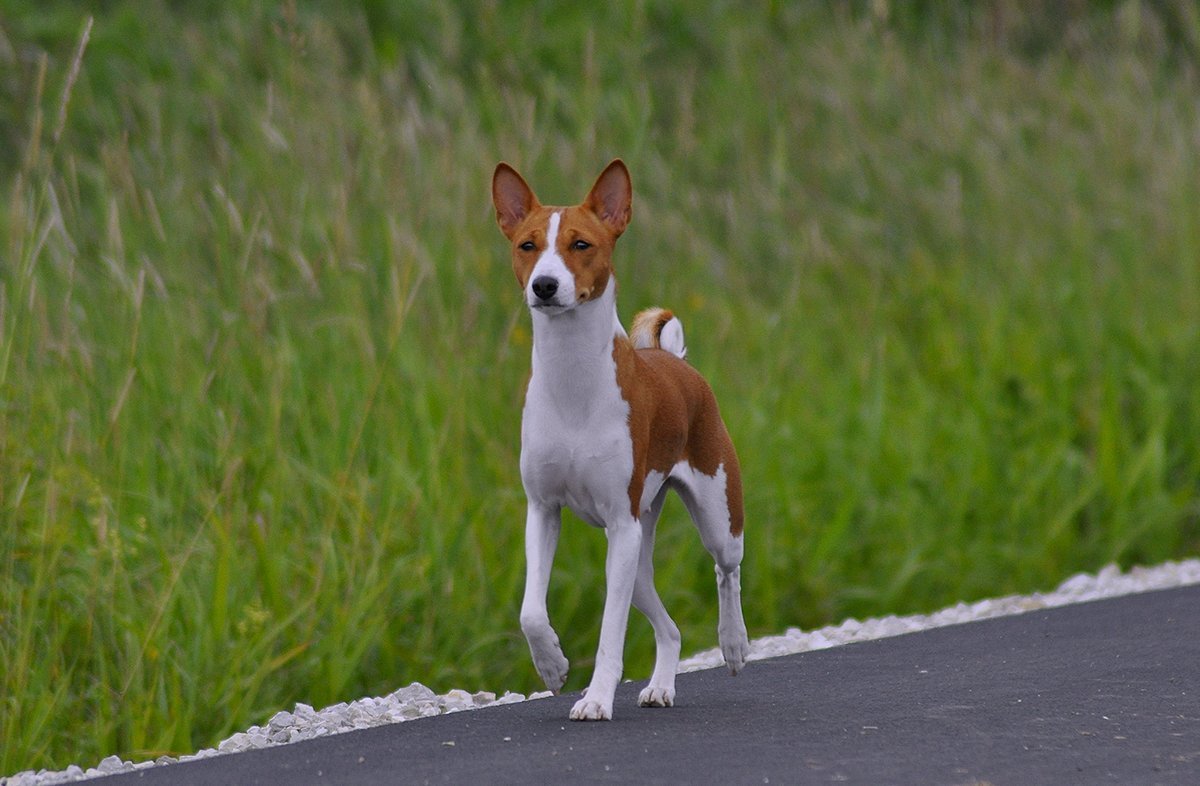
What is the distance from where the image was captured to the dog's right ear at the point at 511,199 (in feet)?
16.1

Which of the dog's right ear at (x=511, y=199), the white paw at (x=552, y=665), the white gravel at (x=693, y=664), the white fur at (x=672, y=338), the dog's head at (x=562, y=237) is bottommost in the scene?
the white gravel at (x=693, y=664)

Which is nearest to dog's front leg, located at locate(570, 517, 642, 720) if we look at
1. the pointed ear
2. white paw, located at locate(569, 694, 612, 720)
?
white paw, located at locate(569, 694, 612, 720)

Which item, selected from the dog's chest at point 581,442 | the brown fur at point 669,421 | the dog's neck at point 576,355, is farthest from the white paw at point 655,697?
the dog's neck at point 576,355

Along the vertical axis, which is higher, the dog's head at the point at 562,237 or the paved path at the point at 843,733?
the dog's head at the point at 562,237

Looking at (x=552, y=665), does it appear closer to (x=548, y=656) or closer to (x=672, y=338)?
(x=548, y=656)

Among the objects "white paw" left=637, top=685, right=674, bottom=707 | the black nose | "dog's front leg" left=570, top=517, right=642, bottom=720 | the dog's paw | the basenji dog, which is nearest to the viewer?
the black nose

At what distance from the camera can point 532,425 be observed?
4.79 m

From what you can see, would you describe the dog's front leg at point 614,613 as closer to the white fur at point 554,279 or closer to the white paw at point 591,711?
the white paw at point 591,711

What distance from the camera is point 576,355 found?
15.6 feet

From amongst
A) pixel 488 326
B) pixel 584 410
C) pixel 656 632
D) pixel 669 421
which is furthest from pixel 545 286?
pixel 488 326

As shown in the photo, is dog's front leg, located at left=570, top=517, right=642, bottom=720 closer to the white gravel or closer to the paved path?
the paved path

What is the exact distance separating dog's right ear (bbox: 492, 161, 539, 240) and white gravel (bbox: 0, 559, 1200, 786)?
1.37 metres

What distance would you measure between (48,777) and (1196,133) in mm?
8755

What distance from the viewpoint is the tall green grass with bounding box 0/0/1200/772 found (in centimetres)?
591
